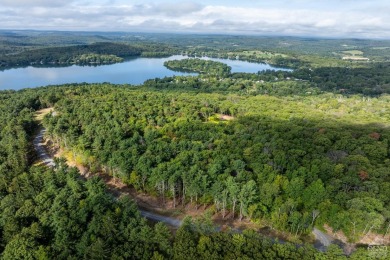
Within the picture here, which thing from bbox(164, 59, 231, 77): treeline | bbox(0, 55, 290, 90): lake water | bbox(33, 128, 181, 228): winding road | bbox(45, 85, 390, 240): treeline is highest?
bbox(164, 59, 231, 77): treeline

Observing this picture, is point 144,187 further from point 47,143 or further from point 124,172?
point 47,143

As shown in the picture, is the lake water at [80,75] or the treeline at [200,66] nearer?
the lake water at [80,75]

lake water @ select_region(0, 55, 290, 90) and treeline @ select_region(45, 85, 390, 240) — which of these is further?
lake water @ select_region(0, 55, 290, 90)

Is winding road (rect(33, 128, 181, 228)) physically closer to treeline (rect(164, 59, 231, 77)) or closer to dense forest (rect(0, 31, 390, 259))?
dense forest (rect(0, 31, 390, 259))

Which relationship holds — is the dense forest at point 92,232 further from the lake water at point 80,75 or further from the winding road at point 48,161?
the lake water at point 80,75

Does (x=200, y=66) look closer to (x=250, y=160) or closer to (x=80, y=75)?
(x=80, y=75)

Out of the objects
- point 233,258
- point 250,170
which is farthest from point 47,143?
point 233,258

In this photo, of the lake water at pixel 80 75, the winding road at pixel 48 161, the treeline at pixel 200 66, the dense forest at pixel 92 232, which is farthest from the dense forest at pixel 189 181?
the treeline at pixel 200 66

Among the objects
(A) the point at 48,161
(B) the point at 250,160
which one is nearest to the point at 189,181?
(B) the point at 250,160

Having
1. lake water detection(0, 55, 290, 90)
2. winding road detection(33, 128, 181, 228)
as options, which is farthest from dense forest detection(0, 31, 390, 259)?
lake water detection(0, 55, 290, 90)
